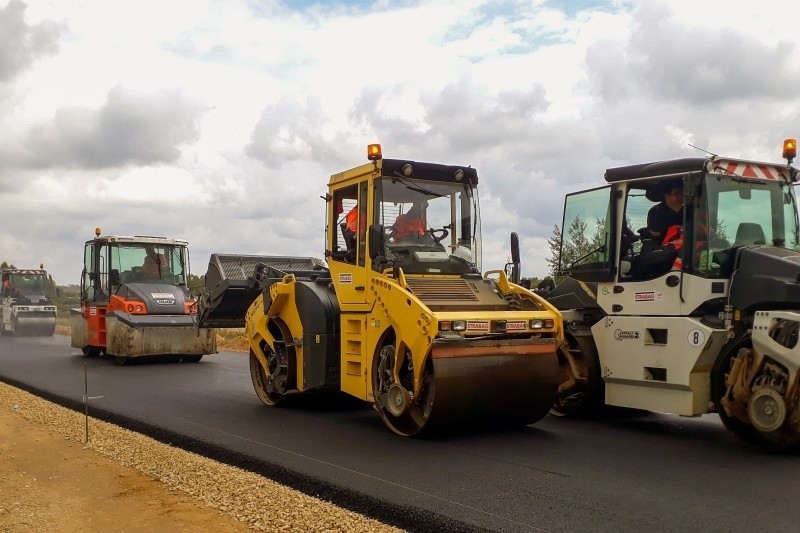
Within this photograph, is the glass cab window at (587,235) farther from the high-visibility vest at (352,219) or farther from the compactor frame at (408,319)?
the high-visibility vest at (352,219)

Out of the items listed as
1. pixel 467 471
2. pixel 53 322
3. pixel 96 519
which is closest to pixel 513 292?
pixel 467 471

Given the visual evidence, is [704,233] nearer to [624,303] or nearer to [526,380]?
[624,303]

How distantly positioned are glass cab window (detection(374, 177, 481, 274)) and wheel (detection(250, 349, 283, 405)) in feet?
8.66

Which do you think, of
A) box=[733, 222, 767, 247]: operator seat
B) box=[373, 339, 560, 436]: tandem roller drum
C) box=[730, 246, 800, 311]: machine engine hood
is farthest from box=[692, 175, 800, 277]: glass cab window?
box=[373, 339, 560, 436]: tandem roller drum

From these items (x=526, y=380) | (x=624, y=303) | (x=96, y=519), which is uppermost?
(x=624, y=303)

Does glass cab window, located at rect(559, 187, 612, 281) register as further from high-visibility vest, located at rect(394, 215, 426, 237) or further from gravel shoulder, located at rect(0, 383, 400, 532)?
gravel shoulder, located at rect(0, 383, 400, 532)

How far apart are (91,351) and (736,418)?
45.6 feet

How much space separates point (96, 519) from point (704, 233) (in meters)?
5.33

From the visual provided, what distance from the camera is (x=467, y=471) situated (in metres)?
6.14

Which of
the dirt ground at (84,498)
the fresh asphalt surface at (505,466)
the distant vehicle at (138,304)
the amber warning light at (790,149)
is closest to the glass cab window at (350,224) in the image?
the fresh asphalt surface at (505,466)

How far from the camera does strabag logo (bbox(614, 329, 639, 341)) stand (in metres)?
7.67

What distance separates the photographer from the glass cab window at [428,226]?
8172 millimetres

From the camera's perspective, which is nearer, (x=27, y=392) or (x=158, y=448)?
(x=158, y=448)

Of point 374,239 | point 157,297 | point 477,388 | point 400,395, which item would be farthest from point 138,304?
point 477,388
